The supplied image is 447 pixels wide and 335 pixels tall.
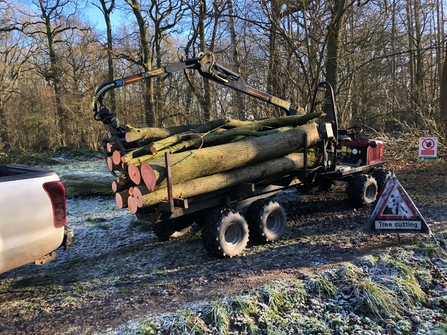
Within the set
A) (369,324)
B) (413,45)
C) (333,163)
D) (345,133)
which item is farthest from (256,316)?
(413,45)

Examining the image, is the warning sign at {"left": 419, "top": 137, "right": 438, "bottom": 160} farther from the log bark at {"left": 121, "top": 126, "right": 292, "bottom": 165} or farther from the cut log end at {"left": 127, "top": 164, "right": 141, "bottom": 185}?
the cut log end at {"left": 127, "top": 164, "right": 141, "bottom": 185}

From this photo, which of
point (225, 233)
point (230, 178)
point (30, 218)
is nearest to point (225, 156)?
point (230, 178)

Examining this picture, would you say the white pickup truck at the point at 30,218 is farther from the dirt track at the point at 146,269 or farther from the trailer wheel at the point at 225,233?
the trailer wheel at the point at 225,233

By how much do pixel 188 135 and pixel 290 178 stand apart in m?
2.03

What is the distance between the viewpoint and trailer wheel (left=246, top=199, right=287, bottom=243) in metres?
5.51

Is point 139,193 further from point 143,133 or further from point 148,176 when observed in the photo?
point 143,133

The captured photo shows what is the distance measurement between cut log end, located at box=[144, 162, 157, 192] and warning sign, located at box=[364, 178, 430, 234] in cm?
300

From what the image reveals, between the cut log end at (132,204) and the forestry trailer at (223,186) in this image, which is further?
the forestry trailer at (223,186)

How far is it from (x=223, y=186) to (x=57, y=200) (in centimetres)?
225

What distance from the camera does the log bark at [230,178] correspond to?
4.83m

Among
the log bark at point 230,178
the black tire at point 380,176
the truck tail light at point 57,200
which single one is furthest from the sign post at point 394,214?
the truck tail light at point 57,200

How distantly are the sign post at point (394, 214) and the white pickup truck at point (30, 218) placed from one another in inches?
154

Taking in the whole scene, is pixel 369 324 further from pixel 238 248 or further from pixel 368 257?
pixel 238 248

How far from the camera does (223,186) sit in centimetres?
532
